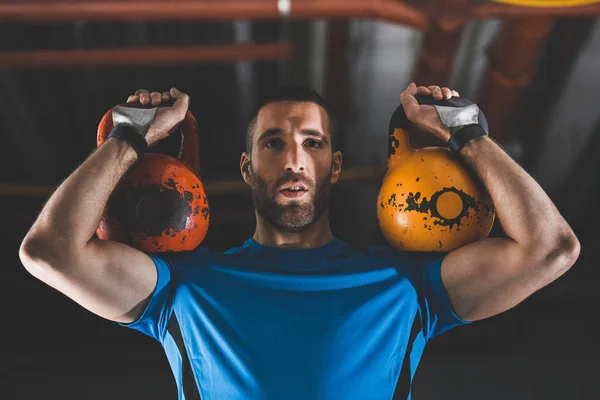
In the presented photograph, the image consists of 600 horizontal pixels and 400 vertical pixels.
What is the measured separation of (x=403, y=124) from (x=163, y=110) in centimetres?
51

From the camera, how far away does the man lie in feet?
3.87

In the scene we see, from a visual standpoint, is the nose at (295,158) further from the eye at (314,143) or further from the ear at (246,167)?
the ear at (246,167)

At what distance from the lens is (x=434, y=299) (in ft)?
4.27

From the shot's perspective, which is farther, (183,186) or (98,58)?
(98,58)

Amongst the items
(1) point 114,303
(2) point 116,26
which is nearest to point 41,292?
(2) point 116,26

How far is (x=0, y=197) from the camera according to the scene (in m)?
3.76

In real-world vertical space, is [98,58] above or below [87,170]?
below

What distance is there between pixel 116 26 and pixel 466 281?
235 centimetres

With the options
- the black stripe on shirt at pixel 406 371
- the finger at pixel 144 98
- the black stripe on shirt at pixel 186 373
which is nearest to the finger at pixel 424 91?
the black stripe on shirt at pixel 406 371

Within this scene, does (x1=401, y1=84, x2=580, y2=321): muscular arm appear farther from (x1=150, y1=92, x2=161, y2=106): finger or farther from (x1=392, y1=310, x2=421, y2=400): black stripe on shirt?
(x1=150, y1=92, x2=161, y2=106): finger

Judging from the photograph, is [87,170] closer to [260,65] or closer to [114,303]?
[114,303]

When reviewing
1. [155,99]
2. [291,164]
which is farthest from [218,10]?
[291,164]

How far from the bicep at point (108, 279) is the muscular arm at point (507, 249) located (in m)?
0.59

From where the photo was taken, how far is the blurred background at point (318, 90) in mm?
2350
